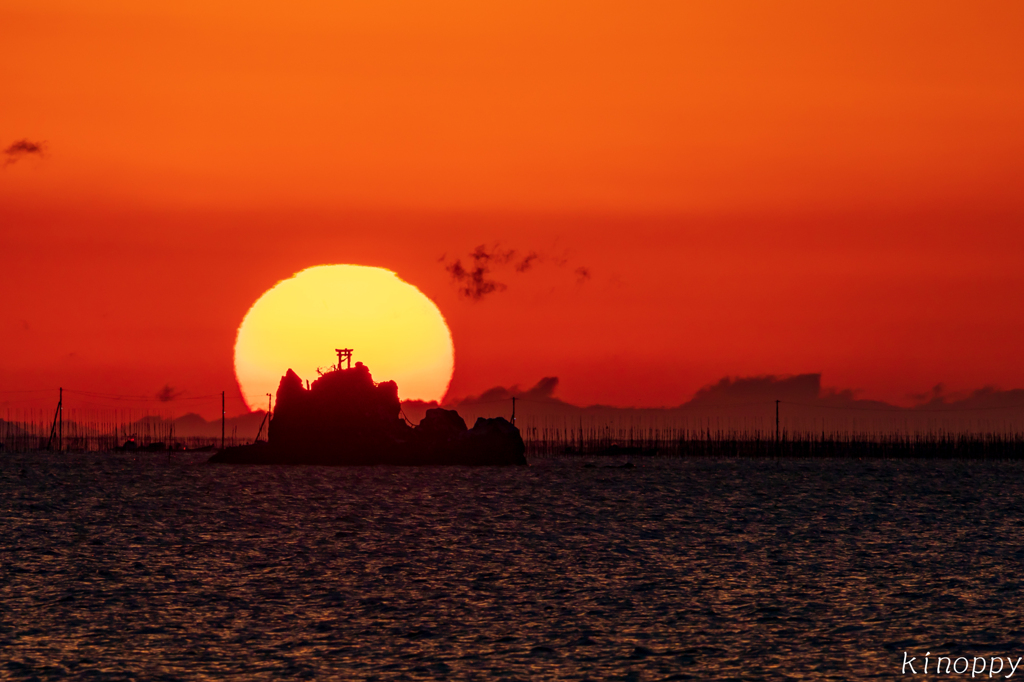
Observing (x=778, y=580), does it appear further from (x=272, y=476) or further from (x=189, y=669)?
(x=272, y=476)

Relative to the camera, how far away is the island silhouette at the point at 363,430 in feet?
483

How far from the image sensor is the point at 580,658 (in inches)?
1303

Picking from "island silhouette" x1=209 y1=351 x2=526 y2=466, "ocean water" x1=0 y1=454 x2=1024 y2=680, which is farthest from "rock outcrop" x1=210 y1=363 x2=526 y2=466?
"ocean water" x1=0 y1=454 x2=1024 y2=680

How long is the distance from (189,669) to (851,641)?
17.9 meters

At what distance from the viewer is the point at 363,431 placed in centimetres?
14775

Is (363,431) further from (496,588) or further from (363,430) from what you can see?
(496,588)

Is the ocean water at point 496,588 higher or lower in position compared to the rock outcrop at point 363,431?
lower

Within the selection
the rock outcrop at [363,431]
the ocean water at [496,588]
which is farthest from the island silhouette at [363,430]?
Answer: the ocean water at [496,588]

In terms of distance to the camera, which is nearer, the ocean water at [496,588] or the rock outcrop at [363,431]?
the ocean water at [496,588]

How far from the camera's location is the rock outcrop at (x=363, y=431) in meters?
147

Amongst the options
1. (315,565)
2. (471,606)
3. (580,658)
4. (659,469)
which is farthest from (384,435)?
(580,658)

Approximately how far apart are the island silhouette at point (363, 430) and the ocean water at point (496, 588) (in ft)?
173

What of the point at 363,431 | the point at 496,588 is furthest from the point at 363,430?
the point at 496,588

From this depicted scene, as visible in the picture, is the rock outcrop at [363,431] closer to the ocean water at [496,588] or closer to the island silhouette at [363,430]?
the island silhouette at [363,430]
